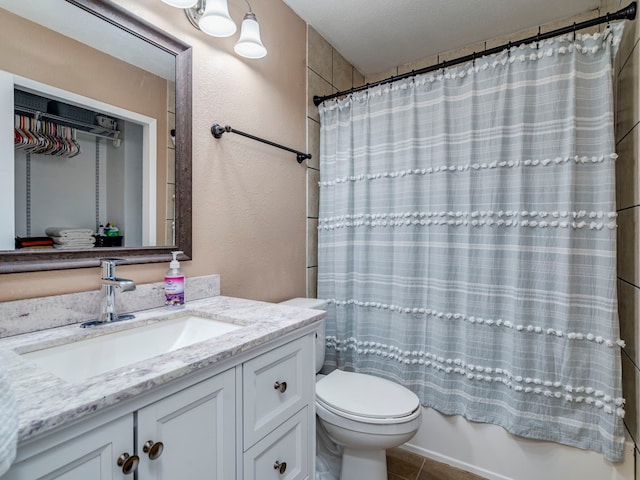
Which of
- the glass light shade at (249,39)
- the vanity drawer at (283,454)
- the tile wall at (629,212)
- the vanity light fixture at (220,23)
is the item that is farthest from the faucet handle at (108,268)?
the tile wall at (629,212)

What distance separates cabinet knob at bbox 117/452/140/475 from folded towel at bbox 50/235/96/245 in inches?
26.0

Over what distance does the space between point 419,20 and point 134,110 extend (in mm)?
1641

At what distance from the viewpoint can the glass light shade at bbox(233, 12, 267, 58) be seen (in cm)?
134

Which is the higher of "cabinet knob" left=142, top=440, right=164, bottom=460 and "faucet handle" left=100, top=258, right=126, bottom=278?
"faucet handle" left=100, top=258, right=126, bottom=278

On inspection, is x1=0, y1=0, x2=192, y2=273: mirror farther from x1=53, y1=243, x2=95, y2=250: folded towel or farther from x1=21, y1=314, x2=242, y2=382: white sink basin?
x1=21, y1=314, x2=242, y2=382: white sink basin

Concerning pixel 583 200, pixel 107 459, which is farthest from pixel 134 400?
pixel 583 200

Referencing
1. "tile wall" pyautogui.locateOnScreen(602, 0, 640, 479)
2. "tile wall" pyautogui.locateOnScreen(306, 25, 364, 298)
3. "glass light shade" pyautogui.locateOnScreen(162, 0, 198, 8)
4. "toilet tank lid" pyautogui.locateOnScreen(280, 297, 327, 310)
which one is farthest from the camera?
"tile wall" pyautogui.locateOnScreen(306, 25, 364, 298)

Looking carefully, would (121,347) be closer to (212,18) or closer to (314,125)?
(212,18)

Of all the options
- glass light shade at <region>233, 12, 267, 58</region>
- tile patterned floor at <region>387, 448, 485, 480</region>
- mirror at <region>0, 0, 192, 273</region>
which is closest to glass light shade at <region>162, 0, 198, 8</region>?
mirror at <region>0, 0, 192, 273</region>

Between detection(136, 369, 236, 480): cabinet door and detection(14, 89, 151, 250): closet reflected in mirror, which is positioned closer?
detection(136, 369, 236, 480): cabinet door

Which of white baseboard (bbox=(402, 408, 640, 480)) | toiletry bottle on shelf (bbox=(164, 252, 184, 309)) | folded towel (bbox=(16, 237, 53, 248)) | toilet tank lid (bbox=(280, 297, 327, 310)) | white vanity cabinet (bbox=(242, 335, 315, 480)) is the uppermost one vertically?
folded towel (bbox=(16, 237, 53, 248))

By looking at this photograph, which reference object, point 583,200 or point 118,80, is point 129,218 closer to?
point 118,80

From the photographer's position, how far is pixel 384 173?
1808 mm

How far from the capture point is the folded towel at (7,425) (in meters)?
0.39
